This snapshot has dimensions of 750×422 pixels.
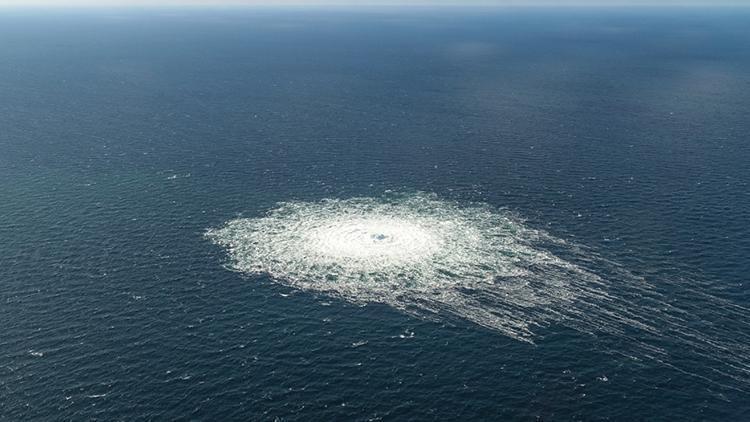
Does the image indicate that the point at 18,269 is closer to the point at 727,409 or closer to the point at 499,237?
the point at 499,237

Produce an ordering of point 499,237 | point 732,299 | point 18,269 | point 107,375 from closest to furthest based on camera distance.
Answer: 1. point 107,375
2. point 732,299
3. point 18,269
4. point 499,237

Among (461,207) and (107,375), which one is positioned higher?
(461,207)

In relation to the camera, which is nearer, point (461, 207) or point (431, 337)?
point (431, 337)

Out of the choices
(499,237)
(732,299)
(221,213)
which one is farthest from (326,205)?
(732,299)

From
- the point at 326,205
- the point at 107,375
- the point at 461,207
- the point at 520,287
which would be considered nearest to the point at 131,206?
the point at 326,205

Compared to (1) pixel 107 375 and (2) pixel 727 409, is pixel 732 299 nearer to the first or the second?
(2) pixel 727 409

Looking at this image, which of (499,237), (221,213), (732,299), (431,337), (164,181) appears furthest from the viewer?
(164,181)
